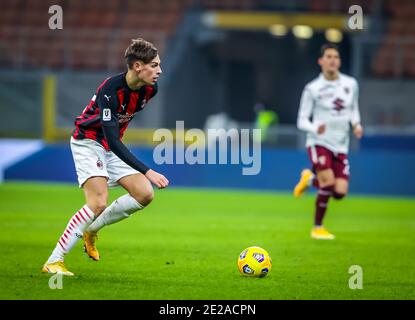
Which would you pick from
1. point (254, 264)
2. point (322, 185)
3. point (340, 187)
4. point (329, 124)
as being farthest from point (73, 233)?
point (329, 124)

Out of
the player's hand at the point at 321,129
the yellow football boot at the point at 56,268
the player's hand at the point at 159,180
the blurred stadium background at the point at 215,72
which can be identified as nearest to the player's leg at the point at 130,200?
the player's hand at the point at 159,180

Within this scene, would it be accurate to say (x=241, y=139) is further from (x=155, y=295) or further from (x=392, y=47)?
(x=155, y=295)

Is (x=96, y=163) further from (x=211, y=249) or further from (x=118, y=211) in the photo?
(x=211, y=249)

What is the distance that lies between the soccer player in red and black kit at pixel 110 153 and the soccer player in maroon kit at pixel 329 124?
4098mm

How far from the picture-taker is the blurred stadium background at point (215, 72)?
2097 cm

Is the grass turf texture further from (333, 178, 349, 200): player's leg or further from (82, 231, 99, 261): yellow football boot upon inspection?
(333, 178, 349, 200): player's leg

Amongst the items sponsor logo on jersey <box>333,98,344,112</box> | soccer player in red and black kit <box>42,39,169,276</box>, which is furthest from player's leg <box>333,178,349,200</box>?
soccer player in red and black kit <box>42,39,169,276</box>

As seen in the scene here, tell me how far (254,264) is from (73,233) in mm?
1687

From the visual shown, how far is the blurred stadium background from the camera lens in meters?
21.0

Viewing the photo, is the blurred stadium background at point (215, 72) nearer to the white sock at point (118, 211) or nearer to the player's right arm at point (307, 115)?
the player's right arm at point (307, 115)

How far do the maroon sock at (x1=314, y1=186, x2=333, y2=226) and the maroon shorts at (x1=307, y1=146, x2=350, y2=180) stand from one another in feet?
0.89

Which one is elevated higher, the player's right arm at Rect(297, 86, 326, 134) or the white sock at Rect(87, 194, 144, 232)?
the player's right arm at Rect(297, 86, 326, 134)

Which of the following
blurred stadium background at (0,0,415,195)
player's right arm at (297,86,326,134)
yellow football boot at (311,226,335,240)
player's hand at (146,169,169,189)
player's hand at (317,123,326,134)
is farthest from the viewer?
blurred stadium background at (0,0,415,195)

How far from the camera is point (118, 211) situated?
29.1ft
